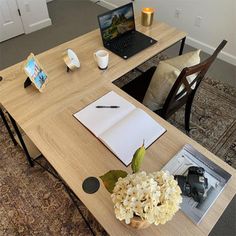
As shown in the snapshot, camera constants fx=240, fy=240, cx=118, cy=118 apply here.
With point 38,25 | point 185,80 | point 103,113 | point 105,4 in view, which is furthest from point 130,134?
point 105,4

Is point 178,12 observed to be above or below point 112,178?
below

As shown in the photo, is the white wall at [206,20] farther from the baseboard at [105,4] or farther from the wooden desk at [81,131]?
the wooden desk at [81,131]

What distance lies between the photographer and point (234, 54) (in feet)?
8.96

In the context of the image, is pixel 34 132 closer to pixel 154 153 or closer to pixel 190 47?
pixel 154 153

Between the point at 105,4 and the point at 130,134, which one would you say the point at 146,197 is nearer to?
the point at 130,134

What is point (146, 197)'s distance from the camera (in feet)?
2.37

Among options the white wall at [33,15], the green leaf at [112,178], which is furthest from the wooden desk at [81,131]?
the white wall at [33,15]

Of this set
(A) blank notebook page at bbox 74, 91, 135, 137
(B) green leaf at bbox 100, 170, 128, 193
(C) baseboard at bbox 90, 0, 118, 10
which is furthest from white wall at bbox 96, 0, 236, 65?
(B) green leaf at bbox 100, 170, 128, 193

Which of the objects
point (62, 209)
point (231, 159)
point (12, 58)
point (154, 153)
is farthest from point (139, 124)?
point (12, 58)

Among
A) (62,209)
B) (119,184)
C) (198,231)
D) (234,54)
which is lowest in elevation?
A: (62,209)

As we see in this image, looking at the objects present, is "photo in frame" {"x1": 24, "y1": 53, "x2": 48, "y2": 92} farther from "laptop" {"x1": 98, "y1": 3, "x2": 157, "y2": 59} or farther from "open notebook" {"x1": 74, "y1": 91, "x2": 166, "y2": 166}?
"laptop" {"x1": 98, "y1": 3, "x2": 157, "y2": 59}

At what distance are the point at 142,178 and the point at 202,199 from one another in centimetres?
38

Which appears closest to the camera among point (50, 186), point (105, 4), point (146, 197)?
point (146, 197)

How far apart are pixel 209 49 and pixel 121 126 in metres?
2.18
